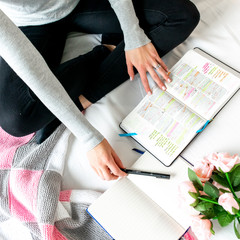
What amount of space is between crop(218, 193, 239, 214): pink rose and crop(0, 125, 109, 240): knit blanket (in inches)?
14.7

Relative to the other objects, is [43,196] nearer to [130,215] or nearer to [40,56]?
[130,215]

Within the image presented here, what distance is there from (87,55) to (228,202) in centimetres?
59

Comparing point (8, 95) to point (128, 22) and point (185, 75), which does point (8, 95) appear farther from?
point (185, 75)

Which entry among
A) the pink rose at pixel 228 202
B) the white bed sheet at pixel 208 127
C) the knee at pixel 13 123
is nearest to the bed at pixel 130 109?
the white bed sheet at pixel 208 127

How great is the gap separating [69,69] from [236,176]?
54cm

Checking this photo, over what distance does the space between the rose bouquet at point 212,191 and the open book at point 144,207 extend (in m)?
0.10

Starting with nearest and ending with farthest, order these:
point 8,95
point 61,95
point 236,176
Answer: point 236,176
point 61,95
point 8,95

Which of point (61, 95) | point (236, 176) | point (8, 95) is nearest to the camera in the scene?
point (236, 176)

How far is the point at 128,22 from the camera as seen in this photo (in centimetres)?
79

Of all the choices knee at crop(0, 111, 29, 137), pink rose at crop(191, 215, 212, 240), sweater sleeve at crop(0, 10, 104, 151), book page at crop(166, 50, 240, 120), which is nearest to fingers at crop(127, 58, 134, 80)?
book page at crop(166, 50, 240, 120)

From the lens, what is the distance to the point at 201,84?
80cm

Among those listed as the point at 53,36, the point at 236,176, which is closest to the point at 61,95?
the point at 53,36

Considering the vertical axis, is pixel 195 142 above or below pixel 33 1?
below

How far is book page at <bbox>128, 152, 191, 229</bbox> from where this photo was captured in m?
0.67
